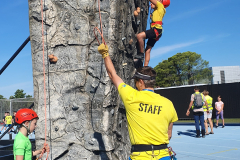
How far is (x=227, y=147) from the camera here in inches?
346

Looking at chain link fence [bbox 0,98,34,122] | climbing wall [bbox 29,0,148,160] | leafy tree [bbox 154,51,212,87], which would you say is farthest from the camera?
leafy tree [bbox 154,51,212,87]

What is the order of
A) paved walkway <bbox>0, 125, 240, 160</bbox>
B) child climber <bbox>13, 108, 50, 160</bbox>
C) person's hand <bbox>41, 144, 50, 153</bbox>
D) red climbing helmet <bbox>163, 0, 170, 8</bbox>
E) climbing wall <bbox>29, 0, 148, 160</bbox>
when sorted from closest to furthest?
1. child climber <bbox>13, 108, 50, 160</bbox>
2. person's hand <bbox>41, 144, 50, 153</bbox>
3. climbing wall <bbox>29, 0, 148, 160</bbox>
4. red climbing helmet <bbox>163, 0, 170, 8</bbox>
5. paved walkway <bbox>0, 125, 240, 160</bbox>

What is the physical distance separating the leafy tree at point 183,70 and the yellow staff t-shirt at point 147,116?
54352mm

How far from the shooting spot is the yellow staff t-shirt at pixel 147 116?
254 centimetres

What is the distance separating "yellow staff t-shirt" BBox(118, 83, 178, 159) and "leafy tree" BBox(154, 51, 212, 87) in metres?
54.4

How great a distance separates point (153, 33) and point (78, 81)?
1691 millimetres

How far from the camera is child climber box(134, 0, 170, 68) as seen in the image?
4245 mm

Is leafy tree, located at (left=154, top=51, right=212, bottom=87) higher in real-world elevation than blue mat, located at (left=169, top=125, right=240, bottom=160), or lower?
higher

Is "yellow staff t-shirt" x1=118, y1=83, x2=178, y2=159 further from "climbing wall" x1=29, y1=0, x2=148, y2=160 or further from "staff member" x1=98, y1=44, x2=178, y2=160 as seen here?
"climbing wall" x1=29, y1=0, x2=148, y2=160

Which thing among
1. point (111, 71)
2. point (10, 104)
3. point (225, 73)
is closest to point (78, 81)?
point (111, 71)

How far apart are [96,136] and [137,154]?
Answer: 0.97 m

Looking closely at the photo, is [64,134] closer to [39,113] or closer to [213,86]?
[39,113]

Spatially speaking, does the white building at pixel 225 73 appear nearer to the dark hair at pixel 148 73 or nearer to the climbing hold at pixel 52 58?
the climbing hold at pixel 52 58

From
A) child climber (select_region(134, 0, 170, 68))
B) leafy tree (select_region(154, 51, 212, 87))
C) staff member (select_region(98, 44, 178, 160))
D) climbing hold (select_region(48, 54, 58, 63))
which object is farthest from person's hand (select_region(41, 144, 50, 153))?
leafy tree (select_region(154, 51, 212, 87))
